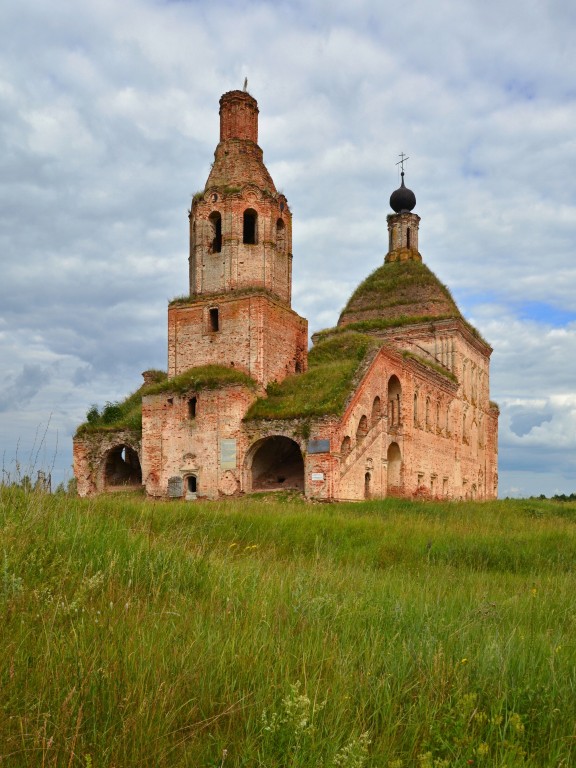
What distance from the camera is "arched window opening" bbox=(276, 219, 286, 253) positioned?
2646 centimetres

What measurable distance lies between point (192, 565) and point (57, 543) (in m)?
1.07

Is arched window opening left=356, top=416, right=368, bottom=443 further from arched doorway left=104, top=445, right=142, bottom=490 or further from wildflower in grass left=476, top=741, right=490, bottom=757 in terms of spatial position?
wildflower in grass left=476, top=741, right=490, bottom=757

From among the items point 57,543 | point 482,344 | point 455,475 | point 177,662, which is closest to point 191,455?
point 455,475

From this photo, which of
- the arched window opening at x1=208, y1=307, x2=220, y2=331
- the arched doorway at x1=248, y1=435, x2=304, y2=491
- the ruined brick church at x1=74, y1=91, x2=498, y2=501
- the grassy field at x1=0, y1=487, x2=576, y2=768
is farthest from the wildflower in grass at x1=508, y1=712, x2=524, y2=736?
the arched window opening at x1=208, y1=307, x2=220, y2=331

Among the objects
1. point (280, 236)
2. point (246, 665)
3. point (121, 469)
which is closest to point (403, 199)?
point (280, 236)

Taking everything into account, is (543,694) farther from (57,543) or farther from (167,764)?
(57,543)

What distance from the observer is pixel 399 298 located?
39.2 meters

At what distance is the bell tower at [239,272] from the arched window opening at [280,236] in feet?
0.13

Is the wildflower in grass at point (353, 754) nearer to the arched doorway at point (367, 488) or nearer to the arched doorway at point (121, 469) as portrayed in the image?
the arched doorway at point (367, 488)

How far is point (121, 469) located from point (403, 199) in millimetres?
24616

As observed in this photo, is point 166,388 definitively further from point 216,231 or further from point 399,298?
point 399,298

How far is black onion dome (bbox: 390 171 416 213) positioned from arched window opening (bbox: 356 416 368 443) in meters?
22.2

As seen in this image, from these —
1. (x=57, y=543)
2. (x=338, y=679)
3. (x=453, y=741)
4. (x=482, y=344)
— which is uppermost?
(x=482, y=344)

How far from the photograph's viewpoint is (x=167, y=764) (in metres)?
3.02
